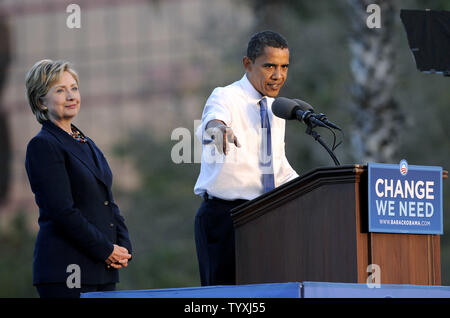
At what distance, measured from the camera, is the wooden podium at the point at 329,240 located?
4953 millimetres

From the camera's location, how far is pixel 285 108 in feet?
18.3

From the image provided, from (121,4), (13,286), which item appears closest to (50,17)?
(121,4)

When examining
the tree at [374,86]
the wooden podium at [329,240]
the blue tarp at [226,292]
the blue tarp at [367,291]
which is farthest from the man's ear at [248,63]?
the tree at [374,86]

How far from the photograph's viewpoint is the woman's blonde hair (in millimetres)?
5574

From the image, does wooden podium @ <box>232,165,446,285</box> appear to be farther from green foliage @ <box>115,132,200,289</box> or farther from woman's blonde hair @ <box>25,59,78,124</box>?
green foliage @ <box>115,132,200,289</box>

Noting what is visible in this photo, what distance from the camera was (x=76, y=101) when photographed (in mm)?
5617

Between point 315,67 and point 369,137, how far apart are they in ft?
24.5

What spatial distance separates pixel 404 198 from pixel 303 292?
895 millimetres

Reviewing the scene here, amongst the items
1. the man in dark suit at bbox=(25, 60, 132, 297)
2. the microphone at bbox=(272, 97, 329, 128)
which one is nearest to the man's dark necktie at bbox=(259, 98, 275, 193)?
the microphone at bbox=(272, 97, 329, 128)

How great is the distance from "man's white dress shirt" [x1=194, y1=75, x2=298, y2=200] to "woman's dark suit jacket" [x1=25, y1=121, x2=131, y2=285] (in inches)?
27.7

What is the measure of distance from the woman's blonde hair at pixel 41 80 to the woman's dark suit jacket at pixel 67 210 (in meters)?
0.11

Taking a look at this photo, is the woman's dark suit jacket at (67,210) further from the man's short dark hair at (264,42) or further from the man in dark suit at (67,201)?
the man's short dark hair at (264,42)

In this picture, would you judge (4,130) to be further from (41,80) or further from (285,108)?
(285,108)
